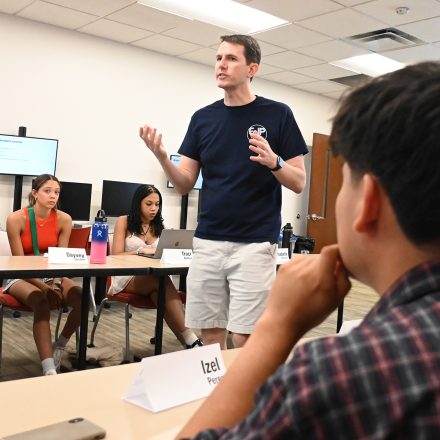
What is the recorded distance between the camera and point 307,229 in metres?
8.03

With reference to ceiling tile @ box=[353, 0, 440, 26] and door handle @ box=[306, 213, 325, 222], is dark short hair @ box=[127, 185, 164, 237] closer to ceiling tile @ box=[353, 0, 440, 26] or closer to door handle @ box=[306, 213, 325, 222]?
ceiling tile @ box=[353, 0, 440, 26]

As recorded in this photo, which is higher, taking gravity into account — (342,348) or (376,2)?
(376,2)

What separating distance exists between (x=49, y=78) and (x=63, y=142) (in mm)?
664

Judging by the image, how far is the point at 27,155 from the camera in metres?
5.30

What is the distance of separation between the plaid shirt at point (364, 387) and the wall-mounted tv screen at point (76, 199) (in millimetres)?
5249

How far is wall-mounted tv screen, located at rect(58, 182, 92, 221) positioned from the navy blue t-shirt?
144 inches

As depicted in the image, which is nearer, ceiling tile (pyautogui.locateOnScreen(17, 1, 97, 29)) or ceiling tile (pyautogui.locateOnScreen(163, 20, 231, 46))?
ceiling tile (pyautogui.locateOnScreen(17, 1, 97, 29))

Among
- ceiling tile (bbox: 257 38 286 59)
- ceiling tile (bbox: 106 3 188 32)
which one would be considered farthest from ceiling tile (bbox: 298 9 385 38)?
ceiling tile (bbox: 106 3 188 32)

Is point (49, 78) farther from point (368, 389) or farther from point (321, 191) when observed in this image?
point (368, 389)

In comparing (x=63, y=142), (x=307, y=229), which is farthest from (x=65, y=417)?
(x=307, y=229)

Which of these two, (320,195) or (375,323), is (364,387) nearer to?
(375,323)

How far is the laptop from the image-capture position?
3.20 m

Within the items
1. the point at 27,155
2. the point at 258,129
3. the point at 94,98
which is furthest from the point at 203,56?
the point at 258,129

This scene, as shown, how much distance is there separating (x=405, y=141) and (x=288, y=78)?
23.0ft
